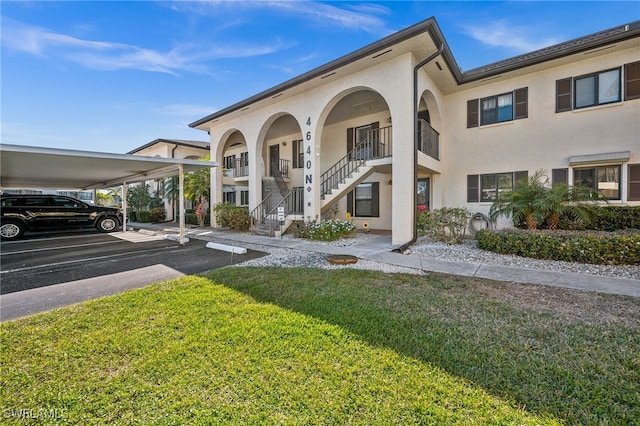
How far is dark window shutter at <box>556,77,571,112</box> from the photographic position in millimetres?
9195

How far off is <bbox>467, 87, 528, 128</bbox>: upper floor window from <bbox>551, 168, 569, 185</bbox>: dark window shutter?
2290 mm

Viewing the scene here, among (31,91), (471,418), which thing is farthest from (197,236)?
(471,418)

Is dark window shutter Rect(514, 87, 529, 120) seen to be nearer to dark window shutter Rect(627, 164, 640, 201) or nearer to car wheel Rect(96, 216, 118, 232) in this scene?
dark window shutter Rect(627, 164, 640, 201)

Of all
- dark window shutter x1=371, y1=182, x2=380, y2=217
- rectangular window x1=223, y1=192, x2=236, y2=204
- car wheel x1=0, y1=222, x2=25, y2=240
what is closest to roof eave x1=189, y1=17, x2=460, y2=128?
dark window shutter x1=371, y1=182, x2=380, y2=217

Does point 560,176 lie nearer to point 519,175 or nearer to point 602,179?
point 602,179

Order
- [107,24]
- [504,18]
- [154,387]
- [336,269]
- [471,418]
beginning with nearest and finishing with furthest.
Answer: [471,418], [154,387], [336,269], [107,24], [504,18]

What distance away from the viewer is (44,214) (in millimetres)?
12008

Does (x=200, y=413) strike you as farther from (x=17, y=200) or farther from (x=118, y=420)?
(x=17, y=200)

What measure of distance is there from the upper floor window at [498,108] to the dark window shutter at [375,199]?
15.4 feet

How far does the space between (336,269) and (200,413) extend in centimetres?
437

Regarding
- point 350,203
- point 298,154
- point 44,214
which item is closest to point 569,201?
point 350,203

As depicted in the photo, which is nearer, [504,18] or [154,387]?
[154,387]

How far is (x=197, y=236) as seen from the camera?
1212 centimetres

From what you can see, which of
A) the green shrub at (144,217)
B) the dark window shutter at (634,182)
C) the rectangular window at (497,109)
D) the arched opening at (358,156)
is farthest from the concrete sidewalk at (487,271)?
the green shrub at (144,217)
